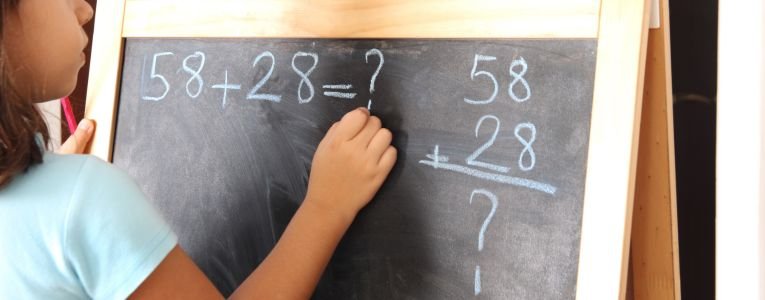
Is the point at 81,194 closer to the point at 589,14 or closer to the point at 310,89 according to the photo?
the point at 310,89

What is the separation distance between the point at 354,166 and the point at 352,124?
0.05m

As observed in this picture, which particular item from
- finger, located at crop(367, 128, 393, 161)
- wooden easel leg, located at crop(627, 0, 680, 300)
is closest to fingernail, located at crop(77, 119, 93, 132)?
finger, located at crop(367, 128, 393, 161)

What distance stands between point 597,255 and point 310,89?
45 centimetres

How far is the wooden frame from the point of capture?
86cm

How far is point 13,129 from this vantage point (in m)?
0.82

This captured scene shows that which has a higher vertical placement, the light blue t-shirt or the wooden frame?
the wooden frame

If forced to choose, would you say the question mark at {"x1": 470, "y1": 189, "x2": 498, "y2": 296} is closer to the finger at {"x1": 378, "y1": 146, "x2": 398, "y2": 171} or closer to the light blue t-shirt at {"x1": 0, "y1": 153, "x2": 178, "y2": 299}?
the finger at {"x1": 378, "y1": 146, "x2": 398, "y2": 171}

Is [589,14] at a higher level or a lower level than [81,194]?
higher

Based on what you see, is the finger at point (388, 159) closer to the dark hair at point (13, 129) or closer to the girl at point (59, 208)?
the girl at point (59, 208)

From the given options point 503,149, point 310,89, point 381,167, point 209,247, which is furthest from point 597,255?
point 209,247

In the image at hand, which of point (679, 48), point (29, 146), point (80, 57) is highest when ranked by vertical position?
point (679, 48)

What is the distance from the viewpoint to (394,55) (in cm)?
104

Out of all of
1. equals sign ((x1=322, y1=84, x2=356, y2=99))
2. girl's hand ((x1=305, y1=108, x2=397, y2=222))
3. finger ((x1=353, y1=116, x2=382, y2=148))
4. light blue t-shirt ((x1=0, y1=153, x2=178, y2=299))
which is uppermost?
equals sign ((x1=322, y1=84, x2=356, y2=99))

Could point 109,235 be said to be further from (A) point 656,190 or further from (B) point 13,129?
(A) point 656,190
